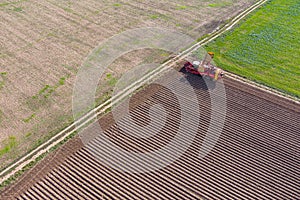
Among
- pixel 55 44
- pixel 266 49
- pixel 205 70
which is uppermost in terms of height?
pixel 266 49

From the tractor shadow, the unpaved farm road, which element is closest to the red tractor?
the tractor shadow

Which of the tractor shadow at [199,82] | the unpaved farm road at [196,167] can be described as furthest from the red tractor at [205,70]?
the unpaved farm road at [196,167]

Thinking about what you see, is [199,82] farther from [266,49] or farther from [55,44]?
[55,44]

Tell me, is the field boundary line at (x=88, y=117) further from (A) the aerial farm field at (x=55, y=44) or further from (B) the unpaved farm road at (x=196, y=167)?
(B) the unpaved farm road at (x=196, y=167)

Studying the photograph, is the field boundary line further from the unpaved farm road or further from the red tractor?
the red tractor

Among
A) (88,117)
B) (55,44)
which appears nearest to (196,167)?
(88,117)
